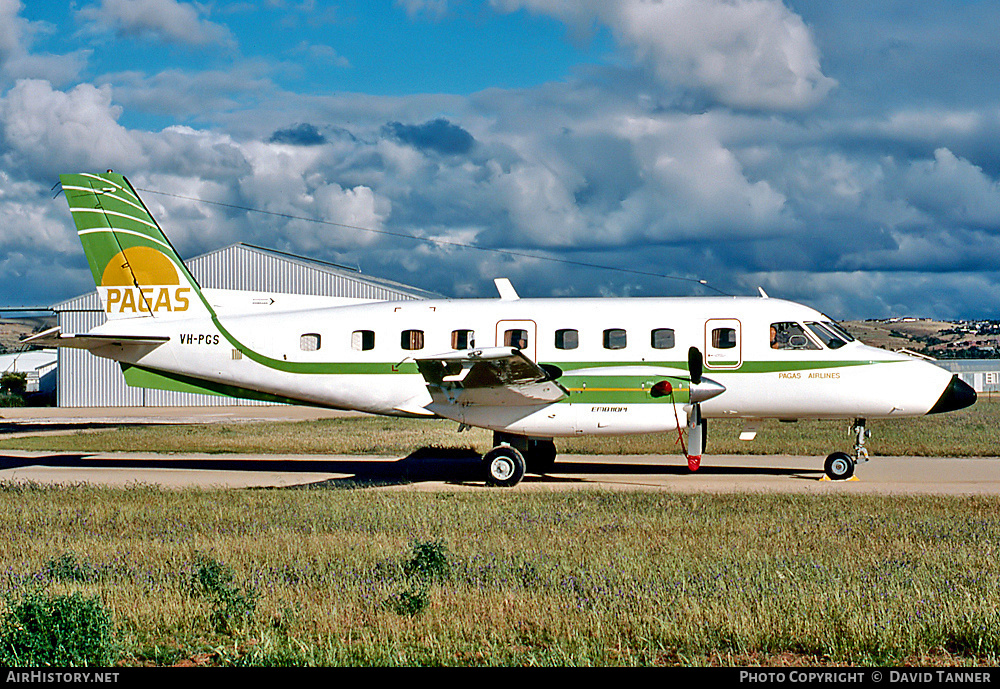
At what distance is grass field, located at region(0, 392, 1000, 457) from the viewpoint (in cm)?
2572

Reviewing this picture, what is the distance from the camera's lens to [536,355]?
61.3 feet

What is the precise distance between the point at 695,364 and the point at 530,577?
8773 mm

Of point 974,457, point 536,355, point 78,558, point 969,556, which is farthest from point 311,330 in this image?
point 974,457

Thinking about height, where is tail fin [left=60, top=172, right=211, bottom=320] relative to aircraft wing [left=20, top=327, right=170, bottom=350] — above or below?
above

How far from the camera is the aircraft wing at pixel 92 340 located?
1869 cm

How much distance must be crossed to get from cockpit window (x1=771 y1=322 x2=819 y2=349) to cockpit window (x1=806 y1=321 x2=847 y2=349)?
0.74ft

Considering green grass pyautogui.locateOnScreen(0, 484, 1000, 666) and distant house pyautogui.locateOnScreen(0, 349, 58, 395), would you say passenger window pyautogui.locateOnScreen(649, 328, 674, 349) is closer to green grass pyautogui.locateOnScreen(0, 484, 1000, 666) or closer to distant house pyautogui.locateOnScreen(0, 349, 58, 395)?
green grass pyautogui.locateOnScreen(0, 484, 1000, 666)

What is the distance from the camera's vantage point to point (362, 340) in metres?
19.4

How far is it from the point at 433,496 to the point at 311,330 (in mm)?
5397

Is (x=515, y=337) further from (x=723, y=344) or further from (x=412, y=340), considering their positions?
(x=723, y=344)

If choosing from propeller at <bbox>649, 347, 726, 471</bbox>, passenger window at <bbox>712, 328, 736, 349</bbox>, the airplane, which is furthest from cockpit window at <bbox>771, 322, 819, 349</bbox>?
propeller at <bbox>649, 347, 726, 471</bbox>

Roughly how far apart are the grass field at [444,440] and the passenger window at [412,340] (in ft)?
22.4

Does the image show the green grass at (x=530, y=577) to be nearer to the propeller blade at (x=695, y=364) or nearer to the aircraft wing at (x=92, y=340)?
the propeller blade at (x=695, y=364)
